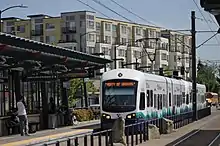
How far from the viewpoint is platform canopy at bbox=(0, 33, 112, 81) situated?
81.9ft

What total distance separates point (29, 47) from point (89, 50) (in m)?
80.8

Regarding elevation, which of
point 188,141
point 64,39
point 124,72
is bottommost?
point 188,141

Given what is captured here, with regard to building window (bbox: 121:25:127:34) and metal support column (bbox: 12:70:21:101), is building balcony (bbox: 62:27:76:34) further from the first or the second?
metal support column (bbox: 12:70:21:101)

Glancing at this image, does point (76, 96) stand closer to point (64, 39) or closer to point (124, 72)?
point (124, 72)

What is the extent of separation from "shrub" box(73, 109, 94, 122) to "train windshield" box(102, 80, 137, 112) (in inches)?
614

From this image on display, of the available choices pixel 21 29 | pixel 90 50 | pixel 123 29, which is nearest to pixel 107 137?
pixel 90 50

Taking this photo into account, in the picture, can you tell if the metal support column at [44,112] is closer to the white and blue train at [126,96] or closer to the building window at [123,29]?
the white and blue train at [126,96]

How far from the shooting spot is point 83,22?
10794 centimetres

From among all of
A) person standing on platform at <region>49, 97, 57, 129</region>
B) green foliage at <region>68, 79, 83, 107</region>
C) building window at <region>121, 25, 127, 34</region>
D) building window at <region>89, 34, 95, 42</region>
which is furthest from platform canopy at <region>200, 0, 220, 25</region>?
building window at <region>121, 25, 127, 34</region>

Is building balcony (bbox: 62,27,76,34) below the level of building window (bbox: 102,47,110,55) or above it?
above

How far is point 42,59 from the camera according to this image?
1175 inches

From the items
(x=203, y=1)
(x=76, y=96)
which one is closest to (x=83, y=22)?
(x=76, y=96)

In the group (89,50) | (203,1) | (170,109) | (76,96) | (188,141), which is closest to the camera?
(203,1)

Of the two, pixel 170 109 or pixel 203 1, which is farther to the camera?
pixel 170 109
